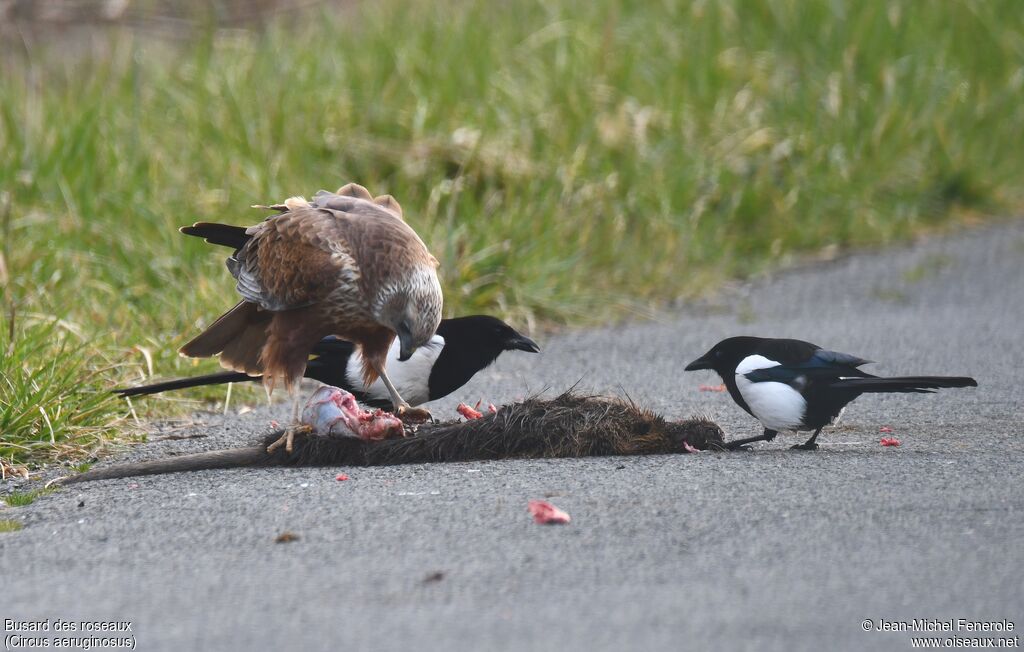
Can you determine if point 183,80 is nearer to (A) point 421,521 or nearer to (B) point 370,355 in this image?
(B) point 370,355

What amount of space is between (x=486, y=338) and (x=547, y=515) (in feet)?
5.86

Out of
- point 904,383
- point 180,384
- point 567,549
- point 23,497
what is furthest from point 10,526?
point 904,383

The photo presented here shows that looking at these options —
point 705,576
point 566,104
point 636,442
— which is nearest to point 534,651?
point 705,576

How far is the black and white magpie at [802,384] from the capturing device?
467cm

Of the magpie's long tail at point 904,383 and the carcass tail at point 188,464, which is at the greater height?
the magpie's long tail at point 904,383

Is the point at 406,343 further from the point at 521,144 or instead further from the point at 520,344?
the point at 521,144

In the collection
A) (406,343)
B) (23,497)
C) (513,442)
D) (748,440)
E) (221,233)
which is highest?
(221,233)

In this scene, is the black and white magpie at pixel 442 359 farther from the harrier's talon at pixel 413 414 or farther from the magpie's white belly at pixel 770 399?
the magpie's white belly at pixel 770 399

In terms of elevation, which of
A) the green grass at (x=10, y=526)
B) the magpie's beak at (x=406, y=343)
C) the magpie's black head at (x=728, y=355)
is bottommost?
the green grass at (x=10, y=526)

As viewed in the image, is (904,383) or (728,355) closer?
(904,383)

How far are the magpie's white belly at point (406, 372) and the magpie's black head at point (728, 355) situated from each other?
1.12 meters

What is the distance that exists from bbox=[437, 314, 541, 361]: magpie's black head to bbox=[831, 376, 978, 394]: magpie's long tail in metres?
1.40

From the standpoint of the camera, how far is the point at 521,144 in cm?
941

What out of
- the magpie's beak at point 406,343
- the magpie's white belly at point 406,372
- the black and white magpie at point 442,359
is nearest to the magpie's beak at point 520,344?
the black and white magpie at point 442,359
